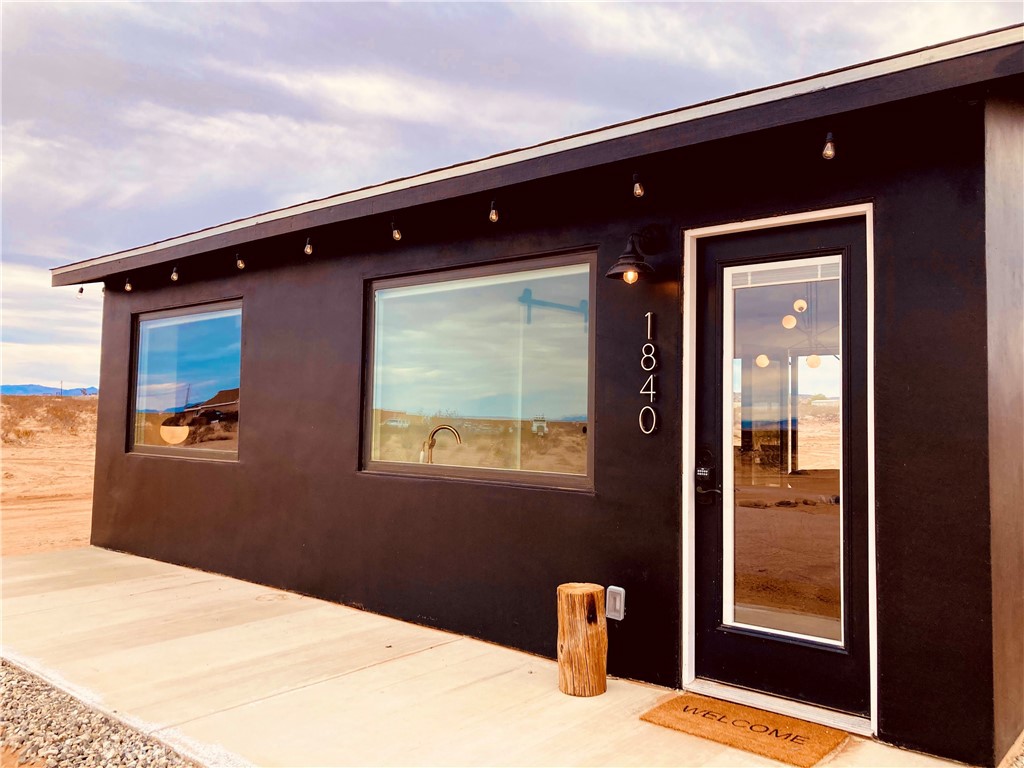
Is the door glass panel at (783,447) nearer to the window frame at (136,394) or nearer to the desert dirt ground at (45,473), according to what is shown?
the window frame at (136,394)

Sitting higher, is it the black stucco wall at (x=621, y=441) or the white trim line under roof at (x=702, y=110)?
the white trim line under roof at (x=702, y=110)

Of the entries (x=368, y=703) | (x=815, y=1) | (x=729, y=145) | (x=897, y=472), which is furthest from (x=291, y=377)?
(x=815, y=1)

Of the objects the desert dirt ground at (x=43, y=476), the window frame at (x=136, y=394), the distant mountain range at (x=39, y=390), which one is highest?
the distant mountain range at (x=39, y=390)

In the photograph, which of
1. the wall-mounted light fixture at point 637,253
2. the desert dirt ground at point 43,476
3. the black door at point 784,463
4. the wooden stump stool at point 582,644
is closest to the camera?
the black door at point 784,463

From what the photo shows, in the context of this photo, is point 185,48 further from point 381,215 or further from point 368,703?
point 368,703

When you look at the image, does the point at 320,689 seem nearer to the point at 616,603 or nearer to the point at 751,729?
the point at 616,603

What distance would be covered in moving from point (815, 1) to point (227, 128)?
971cm

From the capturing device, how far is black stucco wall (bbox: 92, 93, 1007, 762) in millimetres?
2592

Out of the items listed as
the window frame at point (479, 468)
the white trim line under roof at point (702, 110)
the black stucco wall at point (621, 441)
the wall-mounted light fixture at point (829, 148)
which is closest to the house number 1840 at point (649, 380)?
the black stucco wall at point (621, 441)

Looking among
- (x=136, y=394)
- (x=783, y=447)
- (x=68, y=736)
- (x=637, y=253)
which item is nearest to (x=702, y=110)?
(x=637, y=253)

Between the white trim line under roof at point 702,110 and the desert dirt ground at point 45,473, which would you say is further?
the desert dirt ground at point 45,473

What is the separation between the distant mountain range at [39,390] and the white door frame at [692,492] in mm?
32278

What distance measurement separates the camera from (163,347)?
6.62 metres

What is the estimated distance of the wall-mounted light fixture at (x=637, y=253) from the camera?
331 centimetres
